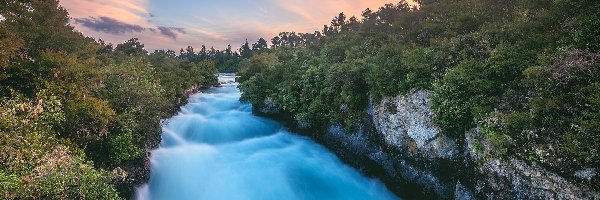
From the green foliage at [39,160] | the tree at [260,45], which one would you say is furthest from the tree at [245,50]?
the green foliage at [39,160]

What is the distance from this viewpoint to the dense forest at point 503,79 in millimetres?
10227

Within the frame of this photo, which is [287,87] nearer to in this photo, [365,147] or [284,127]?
[284,127]

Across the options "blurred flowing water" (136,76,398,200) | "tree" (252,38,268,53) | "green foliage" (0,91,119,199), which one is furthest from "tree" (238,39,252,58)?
"green foliage" (0,91,119,199)

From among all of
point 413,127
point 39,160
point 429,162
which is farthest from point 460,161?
point 39,160

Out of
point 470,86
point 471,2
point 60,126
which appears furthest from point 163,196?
point 471,2

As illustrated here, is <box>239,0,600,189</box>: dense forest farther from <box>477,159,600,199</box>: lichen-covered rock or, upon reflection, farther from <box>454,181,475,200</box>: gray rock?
<box>454,181,475,200</box>: gray rock

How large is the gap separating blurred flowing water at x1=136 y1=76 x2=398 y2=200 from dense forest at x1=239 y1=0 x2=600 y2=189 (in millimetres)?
2992

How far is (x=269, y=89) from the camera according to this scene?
31281 mm

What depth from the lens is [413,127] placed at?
52.0 feet

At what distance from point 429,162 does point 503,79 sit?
14.9ft

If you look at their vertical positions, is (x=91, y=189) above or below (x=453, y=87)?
below

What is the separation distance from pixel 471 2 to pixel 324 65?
32.6 feet

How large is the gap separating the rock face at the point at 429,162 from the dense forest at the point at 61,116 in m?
11.8

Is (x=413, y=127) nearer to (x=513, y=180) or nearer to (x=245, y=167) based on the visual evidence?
(x=513, y=180)
